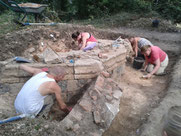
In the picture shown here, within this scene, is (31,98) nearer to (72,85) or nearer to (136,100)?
(72,85)

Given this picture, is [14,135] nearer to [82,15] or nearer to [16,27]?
[16,27]

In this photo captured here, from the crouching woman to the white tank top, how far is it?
332cm

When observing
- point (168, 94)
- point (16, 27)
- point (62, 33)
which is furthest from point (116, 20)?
point (168, 94)

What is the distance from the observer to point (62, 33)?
6691 millimetres

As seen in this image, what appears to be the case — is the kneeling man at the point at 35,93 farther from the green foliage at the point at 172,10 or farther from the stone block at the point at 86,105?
the green foliage at the point at 172,10

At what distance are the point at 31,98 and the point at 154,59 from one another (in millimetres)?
3867

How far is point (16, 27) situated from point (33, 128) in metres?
5.23

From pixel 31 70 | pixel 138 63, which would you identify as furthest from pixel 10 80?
pixel 138 63

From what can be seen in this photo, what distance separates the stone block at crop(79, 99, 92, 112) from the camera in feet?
9.35

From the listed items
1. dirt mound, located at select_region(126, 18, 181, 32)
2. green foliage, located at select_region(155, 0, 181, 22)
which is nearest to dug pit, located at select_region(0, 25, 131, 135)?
dirt mound, located at select_region(126, 18, 181, 32)

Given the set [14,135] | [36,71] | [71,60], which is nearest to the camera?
[14,135]

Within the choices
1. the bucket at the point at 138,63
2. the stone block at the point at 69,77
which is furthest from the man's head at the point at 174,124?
the bucket at the point at 138,63

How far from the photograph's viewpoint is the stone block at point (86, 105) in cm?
285

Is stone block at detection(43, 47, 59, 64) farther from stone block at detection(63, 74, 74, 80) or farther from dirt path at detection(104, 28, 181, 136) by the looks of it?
dirt path at detection(104, 28, 181, 136)
